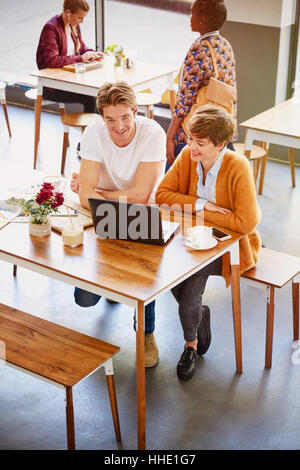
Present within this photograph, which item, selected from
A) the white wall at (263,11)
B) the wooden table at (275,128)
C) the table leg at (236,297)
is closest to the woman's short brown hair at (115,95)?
the table leg at (236,297)

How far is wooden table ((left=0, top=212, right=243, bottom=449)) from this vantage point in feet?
7.72

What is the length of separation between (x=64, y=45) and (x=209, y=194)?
2.63 m

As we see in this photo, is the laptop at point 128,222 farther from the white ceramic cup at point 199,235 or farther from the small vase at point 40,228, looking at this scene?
the small vase at point 40,228

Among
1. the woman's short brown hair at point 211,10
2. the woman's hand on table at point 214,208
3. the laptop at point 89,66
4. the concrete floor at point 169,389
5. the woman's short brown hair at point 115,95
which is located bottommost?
the concrete floor at point 169,389

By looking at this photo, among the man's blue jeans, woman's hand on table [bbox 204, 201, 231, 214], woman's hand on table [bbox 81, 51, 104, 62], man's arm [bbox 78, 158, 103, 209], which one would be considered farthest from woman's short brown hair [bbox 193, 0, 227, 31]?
woman's hand on table [bbox 81, 51, 104, 62]

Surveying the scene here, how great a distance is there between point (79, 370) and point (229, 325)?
3.98 feet

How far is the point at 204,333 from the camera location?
314 centimetres

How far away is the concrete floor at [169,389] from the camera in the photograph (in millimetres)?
2668

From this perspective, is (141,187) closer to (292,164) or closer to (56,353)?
(56,353)

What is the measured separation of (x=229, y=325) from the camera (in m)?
3.42

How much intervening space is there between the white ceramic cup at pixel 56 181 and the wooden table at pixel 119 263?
1.05ft

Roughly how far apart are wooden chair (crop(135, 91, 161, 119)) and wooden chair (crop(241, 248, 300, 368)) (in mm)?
2262

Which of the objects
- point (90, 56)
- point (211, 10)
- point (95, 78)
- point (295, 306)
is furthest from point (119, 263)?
point (90, 56)

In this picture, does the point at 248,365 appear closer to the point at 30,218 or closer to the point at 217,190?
the point at 217,190
